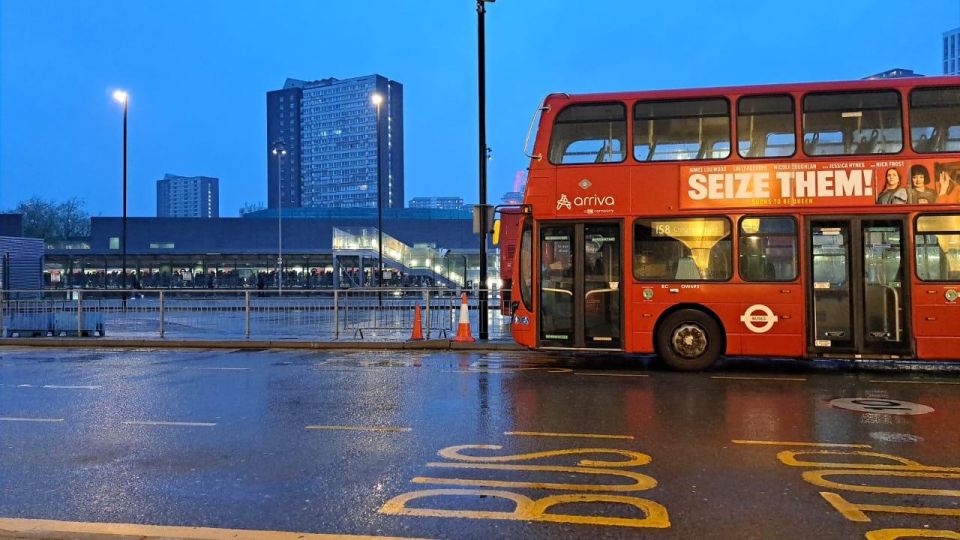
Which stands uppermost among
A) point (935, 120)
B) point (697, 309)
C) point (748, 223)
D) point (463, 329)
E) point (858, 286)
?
point (935, 120)

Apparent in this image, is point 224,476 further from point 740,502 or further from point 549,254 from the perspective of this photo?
point 549,254

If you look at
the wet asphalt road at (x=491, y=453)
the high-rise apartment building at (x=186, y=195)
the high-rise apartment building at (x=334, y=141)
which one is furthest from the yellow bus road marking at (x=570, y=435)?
the high-rise apartment building at (x=186, y=195)

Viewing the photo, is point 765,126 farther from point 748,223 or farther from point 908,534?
point 908,534

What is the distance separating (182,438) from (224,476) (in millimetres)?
1589

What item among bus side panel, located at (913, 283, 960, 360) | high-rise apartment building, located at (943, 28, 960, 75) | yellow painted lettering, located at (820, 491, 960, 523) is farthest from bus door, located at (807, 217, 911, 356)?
high-rise apartment building, located at (943, 28, 960, 75)

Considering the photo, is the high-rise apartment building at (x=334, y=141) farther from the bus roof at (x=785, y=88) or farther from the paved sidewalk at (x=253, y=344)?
the bus roof at (x=785, y=88)

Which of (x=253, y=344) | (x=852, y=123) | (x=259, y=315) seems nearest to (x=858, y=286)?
(x=852, y=123)

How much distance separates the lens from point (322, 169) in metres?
120

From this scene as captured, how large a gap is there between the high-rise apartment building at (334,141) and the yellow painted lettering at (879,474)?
10779 centimetres

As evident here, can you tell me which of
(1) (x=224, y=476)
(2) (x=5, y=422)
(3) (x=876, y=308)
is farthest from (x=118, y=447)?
(3) (x=876, y=308)

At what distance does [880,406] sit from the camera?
7.90m

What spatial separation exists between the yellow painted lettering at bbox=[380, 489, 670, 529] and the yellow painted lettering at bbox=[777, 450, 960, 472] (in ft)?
6.09

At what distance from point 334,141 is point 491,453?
119502mm

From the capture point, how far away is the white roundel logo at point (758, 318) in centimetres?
1046
